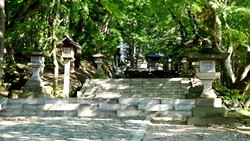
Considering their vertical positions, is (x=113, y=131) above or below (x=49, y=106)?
below

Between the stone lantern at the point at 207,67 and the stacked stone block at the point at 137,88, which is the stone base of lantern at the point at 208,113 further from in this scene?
the stacked stone block at the point at 137,88

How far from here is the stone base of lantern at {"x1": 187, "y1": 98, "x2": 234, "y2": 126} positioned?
7.26 metres

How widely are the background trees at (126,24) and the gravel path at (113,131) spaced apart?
286 cm

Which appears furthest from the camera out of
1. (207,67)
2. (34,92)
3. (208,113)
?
(34,92)

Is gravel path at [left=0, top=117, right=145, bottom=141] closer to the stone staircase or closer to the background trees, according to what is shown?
the stone staircase

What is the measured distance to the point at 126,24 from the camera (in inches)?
988

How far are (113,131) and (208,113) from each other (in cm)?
303

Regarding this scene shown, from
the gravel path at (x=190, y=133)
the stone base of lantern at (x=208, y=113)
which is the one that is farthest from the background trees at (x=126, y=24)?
the gravel path at (x=190, y=133)

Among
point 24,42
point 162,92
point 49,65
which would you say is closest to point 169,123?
point 162,92

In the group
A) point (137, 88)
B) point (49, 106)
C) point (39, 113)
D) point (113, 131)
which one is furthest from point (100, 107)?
point (137, 88)

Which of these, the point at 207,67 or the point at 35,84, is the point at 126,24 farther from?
the point at 207,67

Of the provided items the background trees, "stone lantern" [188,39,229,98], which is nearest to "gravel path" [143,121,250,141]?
"stone lantern" [188,39,229,98]

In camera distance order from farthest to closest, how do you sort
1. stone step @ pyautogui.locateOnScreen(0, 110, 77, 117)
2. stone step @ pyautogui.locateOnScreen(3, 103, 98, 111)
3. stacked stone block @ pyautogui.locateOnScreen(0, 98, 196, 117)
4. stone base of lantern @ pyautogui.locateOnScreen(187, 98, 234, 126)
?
stone step @ pyautogui.locateOnScreen(3, 103, 98, 111)
stone step @ pyautogui.locateOnScreen(0, 110, 77, 117)
stacked stone block @ pyautogui.locateOnScreen(0, 98, 196, 117)
stone base of lantern @ pyautogui.locateOnScreen(187, 98, 234, 126)

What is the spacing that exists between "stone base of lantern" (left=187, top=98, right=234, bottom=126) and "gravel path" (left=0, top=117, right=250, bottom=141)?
33 centimetres
